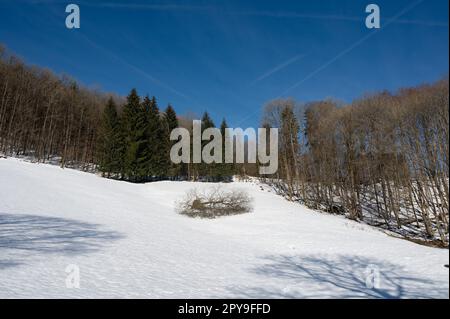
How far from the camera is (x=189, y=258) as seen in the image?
29.6 feet

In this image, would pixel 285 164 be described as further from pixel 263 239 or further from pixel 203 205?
pixel 263 239

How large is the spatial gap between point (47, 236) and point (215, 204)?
42.0 ft

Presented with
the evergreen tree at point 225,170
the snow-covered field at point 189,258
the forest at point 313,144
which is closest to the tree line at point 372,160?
the forest at point 313,144

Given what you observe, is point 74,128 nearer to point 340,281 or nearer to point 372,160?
point 372,160

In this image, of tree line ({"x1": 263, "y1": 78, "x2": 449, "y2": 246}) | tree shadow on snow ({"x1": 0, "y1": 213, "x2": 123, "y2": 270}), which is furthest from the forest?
tree shadow on snow ({"x1": 0, "y1": 213, "x2": 123, "y2": 270})

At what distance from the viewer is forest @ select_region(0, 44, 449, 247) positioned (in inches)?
653

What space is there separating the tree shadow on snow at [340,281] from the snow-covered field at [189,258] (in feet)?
0.08

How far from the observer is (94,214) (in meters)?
15.2

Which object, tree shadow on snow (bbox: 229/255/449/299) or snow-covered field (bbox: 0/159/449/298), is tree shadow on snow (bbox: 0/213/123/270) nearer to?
snow-covered field (bbox: 0/159/449/298)

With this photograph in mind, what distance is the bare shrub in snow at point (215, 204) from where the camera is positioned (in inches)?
808

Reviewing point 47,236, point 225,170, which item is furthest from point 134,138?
point 47,236

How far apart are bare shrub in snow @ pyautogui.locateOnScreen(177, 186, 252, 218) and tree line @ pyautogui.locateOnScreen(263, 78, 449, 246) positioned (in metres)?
10.6
